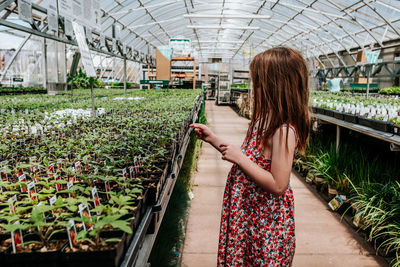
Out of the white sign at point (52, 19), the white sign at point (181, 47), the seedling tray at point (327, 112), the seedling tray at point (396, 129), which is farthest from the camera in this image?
the white sign at point (181, 47)

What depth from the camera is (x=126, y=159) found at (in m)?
1.58

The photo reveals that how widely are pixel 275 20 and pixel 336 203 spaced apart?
19.1 m

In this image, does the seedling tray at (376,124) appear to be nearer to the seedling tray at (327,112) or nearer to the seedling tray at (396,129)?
the seedling tray at (396,129)

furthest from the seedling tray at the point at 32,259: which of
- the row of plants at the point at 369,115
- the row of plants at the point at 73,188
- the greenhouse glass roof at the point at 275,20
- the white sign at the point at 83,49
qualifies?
the greenhouse glass roof at the point at 275,20

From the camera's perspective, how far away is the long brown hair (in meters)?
1.12

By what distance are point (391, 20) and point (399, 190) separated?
14226 millimetres

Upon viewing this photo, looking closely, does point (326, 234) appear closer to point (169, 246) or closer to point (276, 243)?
point (169, 246)

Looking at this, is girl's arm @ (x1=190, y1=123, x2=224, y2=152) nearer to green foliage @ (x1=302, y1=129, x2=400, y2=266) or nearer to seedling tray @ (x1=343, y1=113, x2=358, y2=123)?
green foliage @ (x1=302, y1=129, x2=400, y2=266)

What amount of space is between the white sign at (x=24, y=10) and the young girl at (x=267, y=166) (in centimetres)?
273

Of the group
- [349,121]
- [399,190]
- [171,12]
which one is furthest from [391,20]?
[399,190]

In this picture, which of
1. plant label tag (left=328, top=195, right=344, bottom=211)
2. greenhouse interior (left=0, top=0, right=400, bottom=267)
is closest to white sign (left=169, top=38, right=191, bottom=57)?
greenhouse interior (left=0, top=0, right=400, bottom=267)

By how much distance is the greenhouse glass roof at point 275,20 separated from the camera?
14148mm

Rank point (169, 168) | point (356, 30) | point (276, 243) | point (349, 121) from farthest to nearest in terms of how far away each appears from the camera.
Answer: point (356, 30) → point (349, 121) → point (169, 168) → point (276, 243)

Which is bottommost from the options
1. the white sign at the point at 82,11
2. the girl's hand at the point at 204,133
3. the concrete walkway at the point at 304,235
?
the concrete walkway at the point at 304,235
